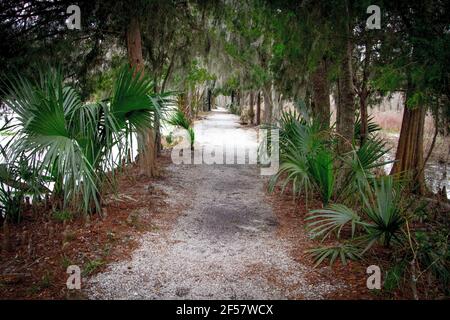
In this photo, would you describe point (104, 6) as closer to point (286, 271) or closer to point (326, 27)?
point (326, 27)

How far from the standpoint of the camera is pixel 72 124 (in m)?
4.61

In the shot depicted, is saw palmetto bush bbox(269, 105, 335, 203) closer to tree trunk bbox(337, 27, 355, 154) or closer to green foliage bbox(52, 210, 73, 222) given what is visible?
tree trunk bbox(337, 27, 355, 154)

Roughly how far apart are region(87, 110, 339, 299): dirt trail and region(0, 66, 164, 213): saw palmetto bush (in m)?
1.04

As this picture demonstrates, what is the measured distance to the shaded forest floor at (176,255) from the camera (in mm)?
3424

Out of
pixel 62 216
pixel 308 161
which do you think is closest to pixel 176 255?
pixel 62 216

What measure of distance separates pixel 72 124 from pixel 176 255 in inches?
91.0

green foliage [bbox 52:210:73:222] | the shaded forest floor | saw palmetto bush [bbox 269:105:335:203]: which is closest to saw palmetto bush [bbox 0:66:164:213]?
green foliage [bbox 52:210:73:222]

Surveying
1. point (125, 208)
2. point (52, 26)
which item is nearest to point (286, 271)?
point (125, 208)

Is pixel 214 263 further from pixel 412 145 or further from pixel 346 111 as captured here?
pixel 412 145

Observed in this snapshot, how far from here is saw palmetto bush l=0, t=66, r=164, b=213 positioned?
3998 millimetres

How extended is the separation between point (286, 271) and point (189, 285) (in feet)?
3.79

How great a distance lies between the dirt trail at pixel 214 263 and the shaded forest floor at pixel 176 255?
11 mm

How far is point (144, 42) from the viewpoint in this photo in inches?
Result: 335

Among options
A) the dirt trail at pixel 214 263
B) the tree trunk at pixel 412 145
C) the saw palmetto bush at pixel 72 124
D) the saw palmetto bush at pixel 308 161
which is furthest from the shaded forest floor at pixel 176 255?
the tree trunk at pixel 412 145
